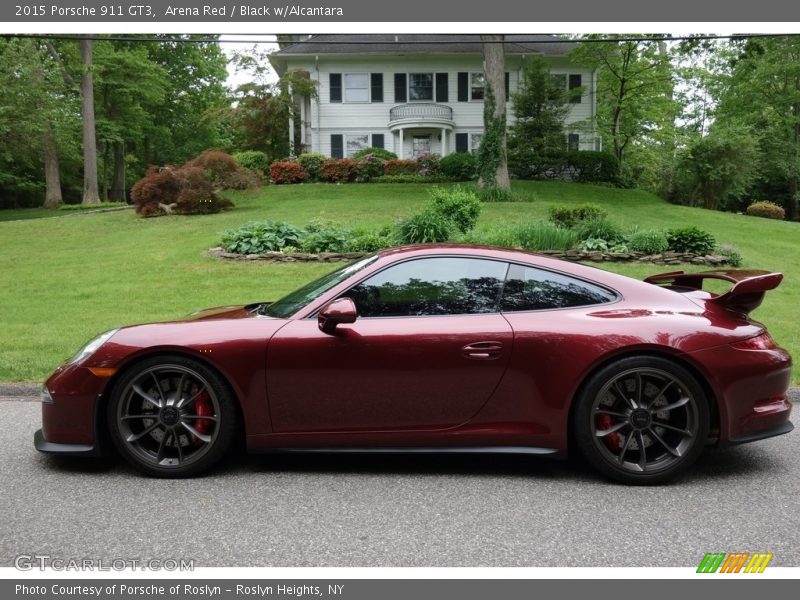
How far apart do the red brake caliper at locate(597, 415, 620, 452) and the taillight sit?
805 millimetres

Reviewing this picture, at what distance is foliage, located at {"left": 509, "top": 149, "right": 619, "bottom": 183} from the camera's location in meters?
29.0

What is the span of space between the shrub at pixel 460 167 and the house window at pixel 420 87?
302 inches

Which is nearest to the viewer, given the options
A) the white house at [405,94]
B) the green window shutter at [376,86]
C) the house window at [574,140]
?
the house window at [574,140]

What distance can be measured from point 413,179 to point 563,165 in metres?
6.76

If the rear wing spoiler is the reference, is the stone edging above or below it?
below

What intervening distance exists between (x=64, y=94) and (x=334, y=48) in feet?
44.1

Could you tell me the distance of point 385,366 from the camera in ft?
12.4

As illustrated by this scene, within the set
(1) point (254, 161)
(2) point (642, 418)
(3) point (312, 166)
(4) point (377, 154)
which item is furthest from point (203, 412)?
(4) point (377, 154)

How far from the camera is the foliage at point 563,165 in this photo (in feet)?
95.3

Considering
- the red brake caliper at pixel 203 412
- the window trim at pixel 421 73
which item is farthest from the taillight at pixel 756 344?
the window trim at pixel 421 73

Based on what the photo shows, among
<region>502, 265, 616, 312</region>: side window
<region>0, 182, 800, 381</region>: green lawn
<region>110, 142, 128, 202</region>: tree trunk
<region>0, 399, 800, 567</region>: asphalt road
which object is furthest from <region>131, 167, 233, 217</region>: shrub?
<region>110, 142, 128, 202</region>: tree trunk

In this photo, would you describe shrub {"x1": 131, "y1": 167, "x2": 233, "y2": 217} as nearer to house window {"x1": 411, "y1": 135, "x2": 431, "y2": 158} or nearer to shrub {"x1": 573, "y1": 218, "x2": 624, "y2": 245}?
shrub {"x1": 573, "y1": 218, "x2": 624, "y2": 245}

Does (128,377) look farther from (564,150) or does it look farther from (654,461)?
(564,150)
